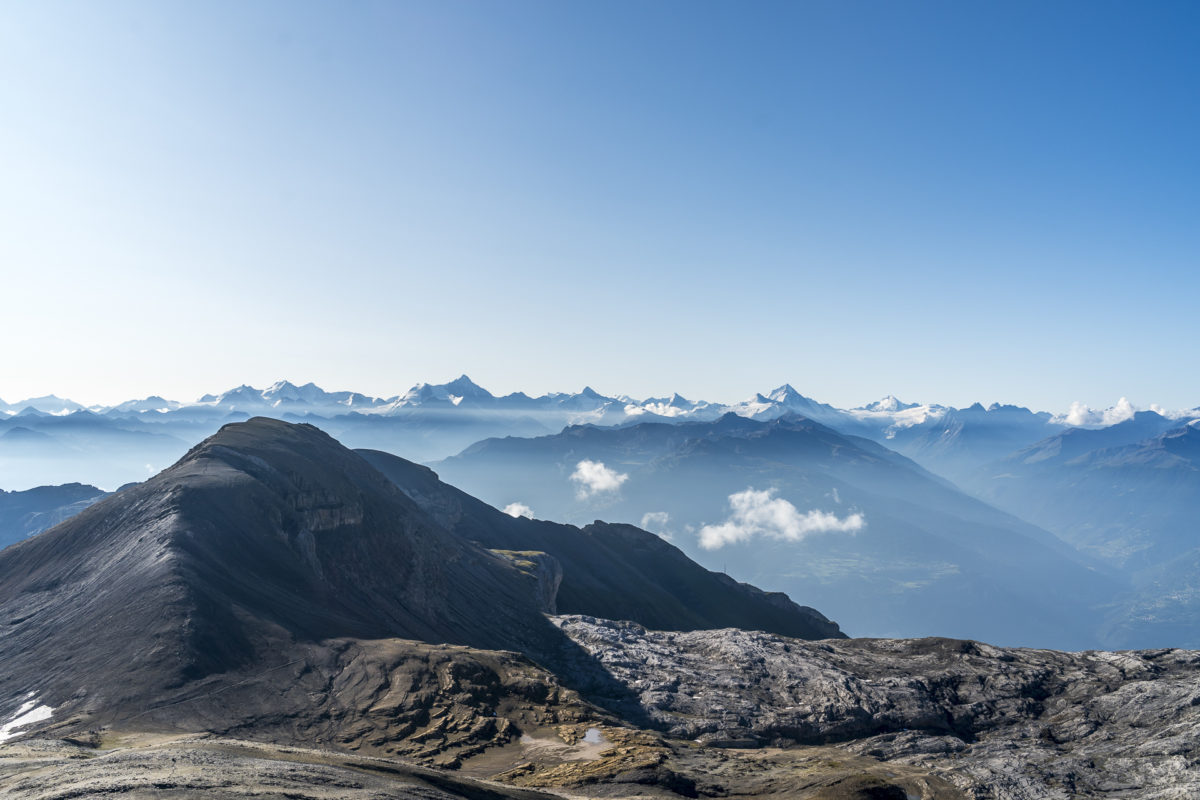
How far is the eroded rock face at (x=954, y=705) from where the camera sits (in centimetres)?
7531

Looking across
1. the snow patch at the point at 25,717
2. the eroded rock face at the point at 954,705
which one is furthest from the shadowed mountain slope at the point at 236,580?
the eroded rock face at the point at 954,705

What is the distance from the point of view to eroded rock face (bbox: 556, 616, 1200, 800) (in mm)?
75312

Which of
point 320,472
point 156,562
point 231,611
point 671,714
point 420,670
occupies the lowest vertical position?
point 671,714

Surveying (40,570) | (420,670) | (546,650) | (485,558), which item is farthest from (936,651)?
(40,570)

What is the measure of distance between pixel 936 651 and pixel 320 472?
129 meters

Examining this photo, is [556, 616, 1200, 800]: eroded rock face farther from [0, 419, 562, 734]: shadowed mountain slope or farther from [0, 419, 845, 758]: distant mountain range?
[0, 419, 562, 734]: shadowed mountain slope

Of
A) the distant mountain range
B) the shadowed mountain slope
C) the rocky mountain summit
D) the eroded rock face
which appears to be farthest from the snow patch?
the eroded rock face

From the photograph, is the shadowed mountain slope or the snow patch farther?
the shadowed mountain slope

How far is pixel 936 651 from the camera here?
120875 millimetres

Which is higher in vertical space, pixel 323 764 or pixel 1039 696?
pixel 323 764

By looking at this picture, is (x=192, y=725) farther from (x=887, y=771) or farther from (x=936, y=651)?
(x=936, y=651)

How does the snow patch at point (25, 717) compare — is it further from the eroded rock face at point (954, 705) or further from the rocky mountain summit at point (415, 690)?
the eroded rock face at point (954, 705)

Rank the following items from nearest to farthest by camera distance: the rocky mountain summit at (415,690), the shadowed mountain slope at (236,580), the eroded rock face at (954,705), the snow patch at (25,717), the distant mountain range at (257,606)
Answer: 1. the rocky mountain summit at (415,690)
2. the snow patch at (25,717)
3. the distant mountain range at (257,606)
4. the eroded rock face at (954,705)
5. the shadowed mountain slope at (236,580)

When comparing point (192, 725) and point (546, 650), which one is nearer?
point (192, 725)
